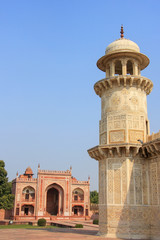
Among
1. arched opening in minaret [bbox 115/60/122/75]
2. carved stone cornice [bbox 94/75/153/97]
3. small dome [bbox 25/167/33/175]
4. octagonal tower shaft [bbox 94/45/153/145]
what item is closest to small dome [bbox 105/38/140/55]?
→ octagonal tower shaft [bbox 94/45/153/145]

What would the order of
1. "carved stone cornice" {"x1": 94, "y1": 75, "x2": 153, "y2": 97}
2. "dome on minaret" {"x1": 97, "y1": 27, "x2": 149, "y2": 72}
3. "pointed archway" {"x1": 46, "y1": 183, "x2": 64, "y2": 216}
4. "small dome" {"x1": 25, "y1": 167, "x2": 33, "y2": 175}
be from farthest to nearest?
"small dome" {"x1": 25, "y1": 167, "x2": 33, "y2": 175}
"pointed archway" {"x1": 46, "y1": 183, "x2": 64, "y2": 216}
"dome on minaret" {"x1": 97, "y1": 27, "x2": 149, "y2": 72}
"carved stone cornice" {"x1": 94, "y1": 75, "x2": 153, "y2": 97}

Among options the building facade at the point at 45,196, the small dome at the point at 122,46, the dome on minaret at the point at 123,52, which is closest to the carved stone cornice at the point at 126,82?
the dome on minaret at the point at 123,52

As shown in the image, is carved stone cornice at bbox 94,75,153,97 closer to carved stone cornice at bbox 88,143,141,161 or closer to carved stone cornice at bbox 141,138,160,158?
carved stone cornice at bbox 88,143,141,161

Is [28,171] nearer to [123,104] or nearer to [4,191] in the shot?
[4,191]

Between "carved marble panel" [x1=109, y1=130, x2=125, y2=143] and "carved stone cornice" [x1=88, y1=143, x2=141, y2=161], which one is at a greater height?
"carved marble panel" [x1=109, y1=130, x2=125, y2=143]

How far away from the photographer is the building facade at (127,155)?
1584cm

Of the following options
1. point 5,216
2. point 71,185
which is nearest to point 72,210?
point 71,185

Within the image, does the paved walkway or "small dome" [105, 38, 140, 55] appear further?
"small dome" [105, 38, 140, 55]

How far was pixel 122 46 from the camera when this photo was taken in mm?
19078

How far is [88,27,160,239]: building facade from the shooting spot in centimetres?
1584

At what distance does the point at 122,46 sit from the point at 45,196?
33304 millimetres

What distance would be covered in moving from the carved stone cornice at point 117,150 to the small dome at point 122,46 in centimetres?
684

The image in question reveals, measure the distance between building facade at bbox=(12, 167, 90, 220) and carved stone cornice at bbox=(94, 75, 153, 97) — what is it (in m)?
30.5

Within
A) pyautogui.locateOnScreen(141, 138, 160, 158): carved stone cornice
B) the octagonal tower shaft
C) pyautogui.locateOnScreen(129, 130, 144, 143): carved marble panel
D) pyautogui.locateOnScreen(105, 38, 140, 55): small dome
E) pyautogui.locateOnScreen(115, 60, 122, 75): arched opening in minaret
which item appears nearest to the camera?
pyautogui.locateOnScreen(141, 138, 160, 158): carved stone cornice
